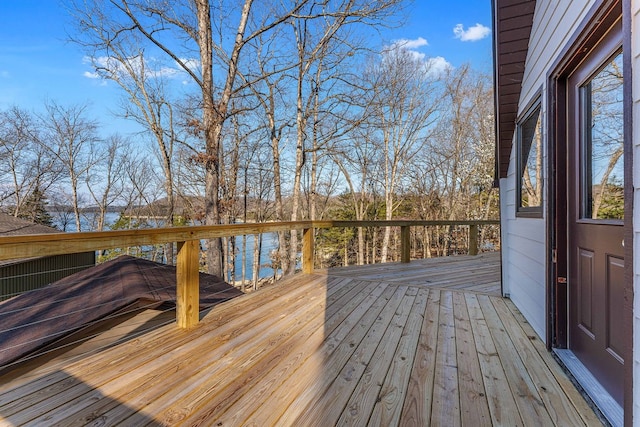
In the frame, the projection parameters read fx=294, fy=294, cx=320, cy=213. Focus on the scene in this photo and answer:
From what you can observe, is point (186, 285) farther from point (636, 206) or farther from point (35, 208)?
point (35, 208)

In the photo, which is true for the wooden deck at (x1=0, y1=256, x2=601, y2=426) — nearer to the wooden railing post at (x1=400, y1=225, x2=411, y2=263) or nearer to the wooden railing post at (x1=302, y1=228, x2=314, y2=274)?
the wooden railing post at (x1=302, y1=228, x2=314, y2=274)

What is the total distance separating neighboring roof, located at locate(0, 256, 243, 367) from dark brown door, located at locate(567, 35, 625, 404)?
2.96m

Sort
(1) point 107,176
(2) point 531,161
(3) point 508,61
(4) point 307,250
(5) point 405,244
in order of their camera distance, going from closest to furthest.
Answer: (2) point 531,161, (3) point 508,61, (4) point 307,250, (5) point 405,244, (1) point 107,176

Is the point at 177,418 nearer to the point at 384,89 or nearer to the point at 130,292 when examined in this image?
the point at 130,292

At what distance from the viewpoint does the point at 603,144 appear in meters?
1.57

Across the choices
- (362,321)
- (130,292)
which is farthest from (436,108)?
(130,292)

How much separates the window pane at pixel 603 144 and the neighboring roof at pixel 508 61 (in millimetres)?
1298

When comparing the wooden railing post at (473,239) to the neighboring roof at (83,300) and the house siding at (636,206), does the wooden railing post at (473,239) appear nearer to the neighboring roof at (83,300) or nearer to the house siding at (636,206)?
the neighboring roof at (83,300)

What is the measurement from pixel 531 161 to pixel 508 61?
3.36ft

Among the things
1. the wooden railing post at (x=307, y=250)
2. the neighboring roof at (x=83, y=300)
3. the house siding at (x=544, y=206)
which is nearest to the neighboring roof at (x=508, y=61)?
the house siding at (x=544, y=206)

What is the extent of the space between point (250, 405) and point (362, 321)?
1332mm

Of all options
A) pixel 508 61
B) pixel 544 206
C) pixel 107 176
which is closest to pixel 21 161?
pixel 107 176

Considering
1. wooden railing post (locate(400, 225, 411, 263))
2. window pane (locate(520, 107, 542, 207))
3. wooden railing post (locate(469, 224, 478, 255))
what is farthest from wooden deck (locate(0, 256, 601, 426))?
wooden railing post (locate(469, 224, 478, 255))

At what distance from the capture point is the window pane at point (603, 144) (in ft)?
4.65
